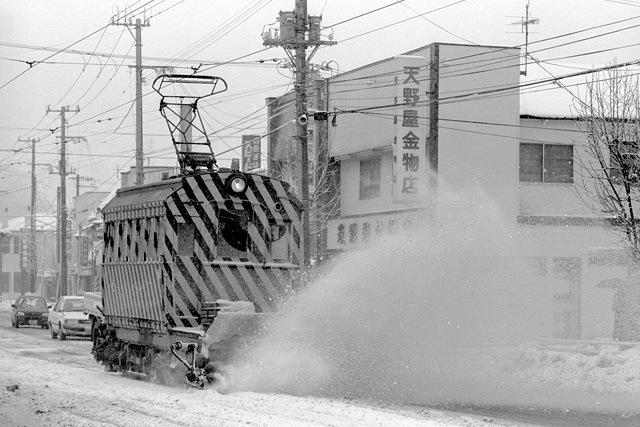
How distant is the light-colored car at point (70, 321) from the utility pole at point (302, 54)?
1213 centimetres

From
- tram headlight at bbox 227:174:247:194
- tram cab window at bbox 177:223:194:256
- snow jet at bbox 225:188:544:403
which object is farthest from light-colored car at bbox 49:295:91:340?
tram headlight at bbox 227:174:247:194

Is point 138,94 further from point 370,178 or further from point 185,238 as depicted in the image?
point 185,238

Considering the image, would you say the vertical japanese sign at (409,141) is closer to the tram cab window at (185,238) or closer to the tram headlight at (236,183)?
the tram headlight at (236,183)

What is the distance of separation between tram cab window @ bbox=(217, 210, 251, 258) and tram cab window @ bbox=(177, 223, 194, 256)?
0.49 metres

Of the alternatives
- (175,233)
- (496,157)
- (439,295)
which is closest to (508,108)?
(496,157)

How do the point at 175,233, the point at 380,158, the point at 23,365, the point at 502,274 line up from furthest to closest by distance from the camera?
1. the point at 380,158
2. the point at 23,365
3. the point at 502,274
4. the point at 175,233

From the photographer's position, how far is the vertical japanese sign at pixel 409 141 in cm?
3041

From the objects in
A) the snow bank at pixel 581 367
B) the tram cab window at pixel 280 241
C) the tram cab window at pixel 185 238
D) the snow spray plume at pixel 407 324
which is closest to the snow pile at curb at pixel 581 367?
the snow bank at pixel 581 367

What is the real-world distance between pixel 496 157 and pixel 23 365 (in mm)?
15907

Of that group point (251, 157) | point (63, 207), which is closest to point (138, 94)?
point (251, 157)

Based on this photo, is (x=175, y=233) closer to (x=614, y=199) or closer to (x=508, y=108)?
(x=614, y=199)

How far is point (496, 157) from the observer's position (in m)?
32.9

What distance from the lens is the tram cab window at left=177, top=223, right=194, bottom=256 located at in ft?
59.7

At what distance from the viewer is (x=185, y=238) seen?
59.9ft
